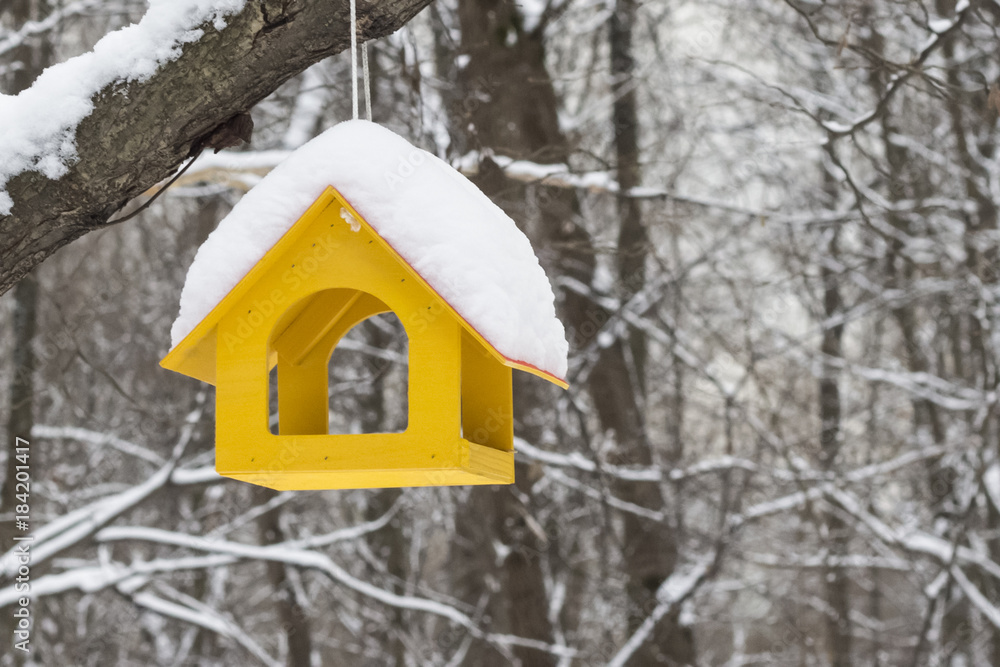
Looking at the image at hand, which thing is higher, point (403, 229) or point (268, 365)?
point (403, 229)

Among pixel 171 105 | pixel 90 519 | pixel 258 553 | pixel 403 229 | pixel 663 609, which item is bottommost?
pixel 663 609

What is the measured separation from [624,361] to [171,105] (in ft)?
16.9

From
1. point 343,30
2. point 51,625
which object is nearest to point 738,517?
point 343,30

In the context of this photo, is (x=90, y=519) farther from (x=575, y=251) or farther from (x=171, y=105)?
(x=171, y=105)

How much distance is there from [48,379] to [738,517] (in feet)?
17.7

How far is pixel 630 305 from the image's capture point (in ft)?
20.4

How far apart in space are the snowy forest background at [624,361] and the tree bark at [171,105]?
1.86 metres

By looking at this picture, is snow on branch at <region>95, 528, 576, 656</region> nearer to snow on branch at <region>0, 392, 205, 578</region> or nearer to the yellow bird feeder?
snow on branch at <region>0, 392, 205, 578</region>

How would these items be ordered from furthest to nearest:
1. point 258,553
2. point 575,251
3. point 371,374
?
point 371,374 < point 575,251 < point 258,553

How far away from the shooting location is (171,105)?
210 centimetres

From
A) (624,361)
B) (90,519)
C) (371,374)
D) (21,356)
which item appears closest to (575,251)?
(624,361)

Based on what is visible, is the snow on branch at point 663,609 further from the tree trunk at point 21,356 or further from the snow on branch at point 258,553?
the tree trunk at point 21,356

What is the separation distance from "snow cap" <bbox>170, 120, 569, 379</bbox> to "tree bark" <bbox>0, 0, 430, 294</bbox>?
0.18 metres

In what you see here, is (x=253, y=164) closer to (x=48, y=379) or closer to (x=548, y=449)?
(x=548, y=449)
